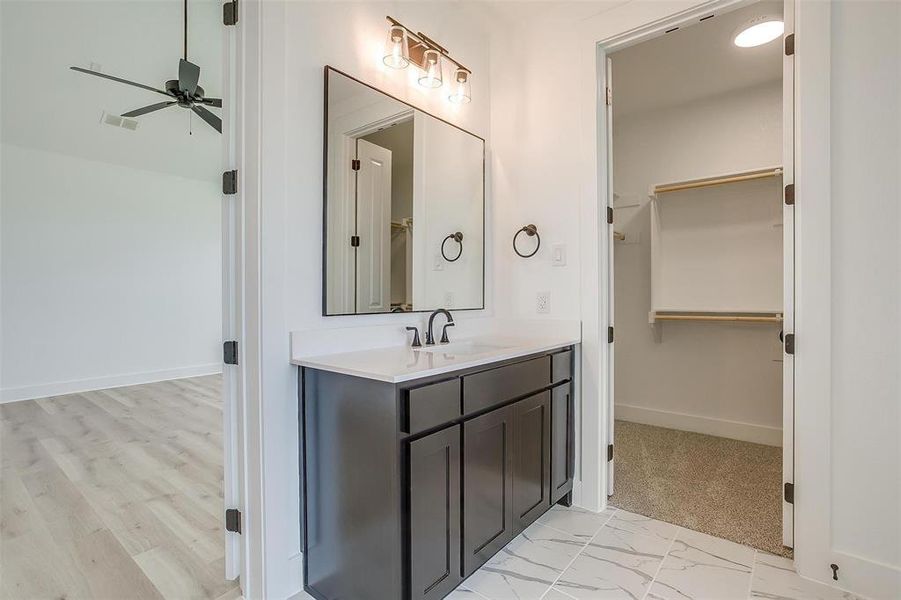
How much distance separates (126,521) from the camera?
211 cm

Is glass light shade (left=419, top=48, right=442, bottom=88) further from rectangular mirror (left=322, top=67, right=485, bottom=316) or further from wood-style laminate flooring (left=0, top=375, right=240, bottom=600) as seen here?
wood-style laminate flooring (left=0, top=375, right=240, bottom=600)

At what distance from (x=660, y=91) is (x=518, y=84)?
1448 millimetres

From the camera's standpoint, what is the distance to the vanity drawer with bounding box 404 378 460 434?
4.48ft

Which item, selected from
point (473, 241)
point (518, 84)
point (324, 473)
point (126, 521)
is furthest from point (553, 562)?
point (518, 84)

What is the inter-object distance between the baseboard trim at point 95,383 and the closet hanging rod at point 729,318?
5.79m

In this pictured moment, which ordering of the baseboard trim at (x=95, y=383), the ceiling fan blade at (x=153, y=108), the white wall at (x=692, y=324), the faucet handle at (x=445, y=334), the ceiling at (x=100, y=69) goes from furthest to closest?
the baseboard trim at (x=95, y=383)
the white wall at (x=692, y=324)
the ceiling fan blade at (x=153, y=108)
the ceiling at (x=100, y=69)
the faucet handle at (x=445, y=334)

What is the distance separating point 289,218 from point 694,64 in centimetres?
290

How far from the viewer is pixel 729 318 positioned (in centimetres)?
310

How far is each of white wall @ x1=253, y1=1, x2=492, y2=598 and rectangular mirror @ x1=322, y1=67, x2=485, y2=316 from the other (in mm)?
64

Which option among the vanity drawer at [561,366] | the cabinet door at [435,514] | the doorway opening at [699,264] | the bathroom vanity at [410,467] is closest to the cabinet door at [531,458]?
the bathroom vanity at [410,467]

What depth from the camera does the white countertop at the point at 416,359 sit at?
1388 mm

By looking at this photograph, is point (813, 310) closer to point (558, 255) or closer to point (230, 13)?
point (558, 255)

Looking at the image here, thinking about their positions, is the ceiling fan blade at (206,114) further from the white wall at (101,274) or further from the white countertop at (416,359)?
the white wall at (101,274)

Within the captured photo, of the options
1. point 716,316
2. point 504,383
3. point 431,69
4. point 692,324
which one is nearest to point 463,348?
point 504,383
